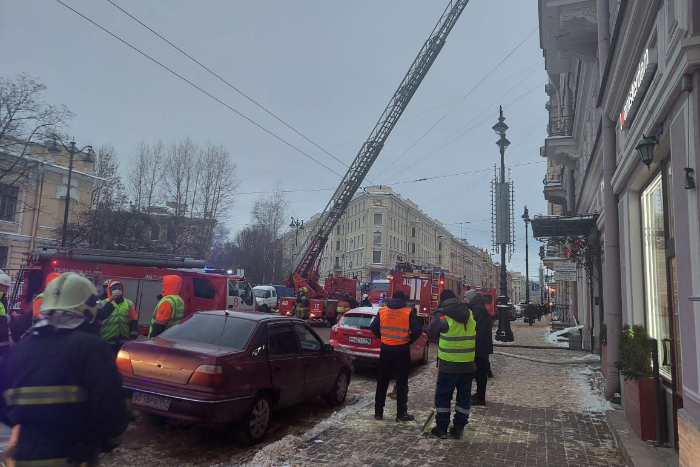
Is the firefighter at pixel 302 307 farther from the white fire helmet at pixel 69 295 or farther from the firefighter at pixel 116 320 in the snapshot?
the white fire helmet at pixel 69 295

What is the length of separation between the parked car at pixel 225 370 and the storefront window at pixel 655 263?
4715mm

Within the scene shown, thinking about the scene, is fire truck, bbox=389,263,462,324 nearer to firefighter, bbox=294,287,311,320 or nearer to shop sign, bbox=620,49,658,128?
firefighter, bbox=294,287,311,320

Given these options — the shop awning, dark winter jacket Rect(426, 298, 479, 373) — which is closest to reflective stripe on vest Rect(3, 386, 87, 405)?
dark winter jacket Rect(426, 298, 479, 373)

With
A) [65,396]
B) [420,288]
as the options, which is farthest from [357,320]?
[420,288]

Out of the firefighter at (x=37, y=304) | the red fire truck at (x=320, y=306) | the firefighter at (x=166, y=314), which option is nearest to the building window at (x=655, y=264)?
the firefighter at (x=37, y=304)

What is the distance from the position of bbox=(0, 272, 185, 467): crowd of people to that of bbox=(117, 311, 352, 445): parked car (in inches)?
115

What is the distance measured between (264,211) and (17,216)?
74.8 ft

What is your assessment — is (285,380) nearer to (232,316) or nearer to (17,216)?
(232,316)

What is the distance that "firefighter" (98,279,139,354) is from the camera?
764 cm

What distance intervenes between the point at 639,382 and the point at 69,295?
5882 mm

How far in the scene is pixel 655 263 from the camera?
6.69 m

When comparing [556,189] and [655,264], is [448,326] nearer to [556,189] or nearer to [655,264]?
[655,264]

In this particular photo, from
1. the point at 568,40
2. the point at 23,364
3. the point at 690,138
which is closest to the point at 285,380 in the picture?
the point at 23,364

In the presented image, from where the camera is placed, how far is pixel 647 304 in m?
7.13
